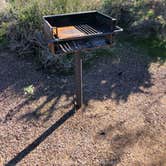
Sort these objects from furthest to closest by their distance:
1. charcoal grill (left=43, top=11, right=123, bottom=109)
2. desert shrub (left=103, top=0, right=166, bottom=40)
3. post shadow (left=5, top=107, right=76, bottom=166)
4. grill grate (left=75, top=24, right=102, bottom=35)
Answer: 1. desert shrub (left=103, top=0, right=166, bottom=40)
2. grill grate (left=75, top=24, right=102, bottom=35)
3. post shadow (left=5, top=107, right=76, bottom=166)
4. charcoal grill (left=43, top=11, right=123, bottom=109)

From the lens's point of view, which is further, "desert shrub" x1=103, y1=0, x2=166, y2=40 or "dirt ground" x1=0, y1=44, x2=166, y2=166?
"desert shrub" x1=103, y1=0, x2=166, y2=40

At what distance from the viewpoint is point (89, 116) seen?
331 centimetres

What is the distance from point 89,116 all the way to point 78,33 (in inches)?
41.0

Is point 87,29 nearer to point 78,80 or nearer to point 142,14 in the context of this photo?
point 78,80

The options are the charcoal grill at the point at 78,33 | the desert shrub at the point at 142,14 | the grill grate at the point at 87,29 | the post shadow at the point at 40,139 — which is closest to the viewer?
the charcoal grill at the point at 78,33

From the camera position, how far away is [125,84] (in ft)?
12.9

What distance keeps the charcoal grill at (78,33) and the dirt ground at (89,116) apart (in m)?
0.39

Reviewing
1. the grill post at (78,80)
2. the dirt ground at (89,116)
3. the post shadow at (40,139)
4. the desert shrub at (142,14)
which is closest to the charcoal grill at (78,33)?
the grill post at (78,80)

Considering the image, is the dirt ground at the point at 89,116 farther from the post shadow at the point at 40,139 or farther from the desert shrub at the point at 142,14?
the desert shrub at the point at 142,14

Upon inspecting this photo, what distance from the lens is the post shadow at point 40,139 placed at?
275 cm

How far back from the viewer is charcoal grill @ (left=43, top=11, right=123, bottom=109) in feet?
8.55

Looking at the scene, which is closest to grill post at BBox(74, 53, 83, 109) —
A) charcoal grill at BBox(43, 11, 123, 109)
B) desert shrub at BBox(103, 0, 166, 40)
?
charcoal grill at BBox(43, 11, 123, 109)

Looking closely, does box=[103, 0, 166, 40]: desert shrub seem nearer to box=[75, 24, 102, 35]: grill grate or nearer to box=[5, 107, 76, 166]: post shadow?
box=[75, 24, 102, 35]: grill grate

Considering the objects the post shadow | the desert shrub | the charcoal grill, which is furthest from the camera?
the desert shrub
